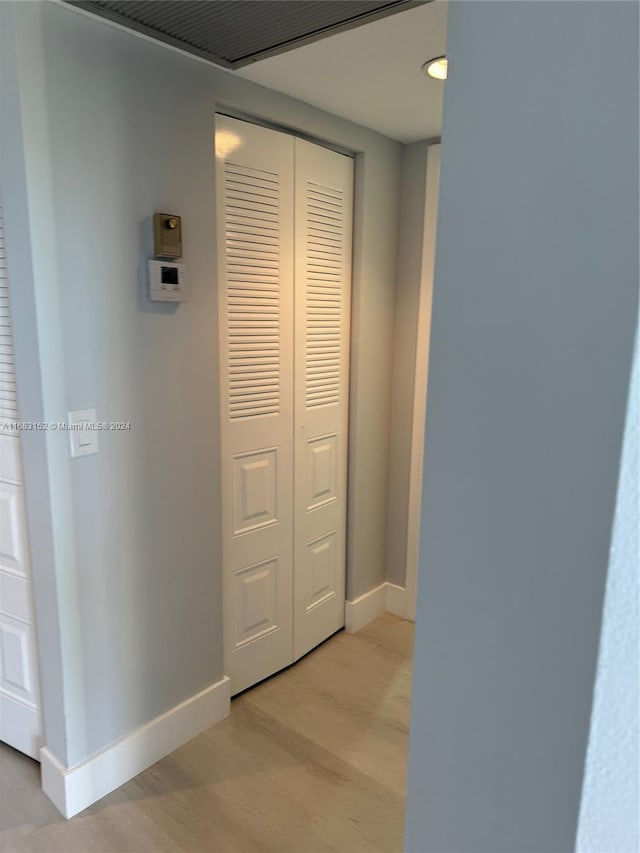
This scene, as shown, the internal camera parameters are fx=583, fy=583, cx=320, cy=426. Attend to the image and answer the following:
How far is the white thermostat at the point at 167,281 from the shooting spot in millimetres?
1753

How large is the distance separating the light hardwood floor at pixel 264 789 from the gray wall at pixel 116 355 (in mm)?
204

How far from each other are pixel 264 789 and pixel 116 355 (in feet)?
4.80

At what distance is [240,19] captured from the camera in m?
1.53

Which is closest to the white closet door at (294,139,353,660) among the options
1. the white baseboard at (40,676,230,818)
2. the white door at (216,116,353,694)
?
the white door at (216,116,353,694)

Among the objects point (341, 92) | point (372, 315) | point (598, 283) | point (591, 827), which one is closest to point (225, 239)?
point (341, 92)

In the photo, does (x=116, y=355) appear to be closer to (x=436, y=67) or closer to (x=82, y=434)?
(x=82, y=434)

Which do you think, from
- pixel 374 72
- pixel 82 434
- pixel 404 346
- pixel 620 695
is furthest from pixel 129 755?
pixel 374 72

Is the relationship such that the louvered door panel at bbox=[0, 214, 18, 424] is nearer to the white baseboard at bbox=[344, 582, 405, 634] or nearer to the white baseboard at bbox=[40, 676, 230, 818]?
the white baseboard at bbox=[40, 676, 230, 818]

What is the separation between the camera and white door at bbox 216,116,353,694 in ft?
6.89

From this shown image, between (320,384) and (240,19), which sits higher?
(240,19)

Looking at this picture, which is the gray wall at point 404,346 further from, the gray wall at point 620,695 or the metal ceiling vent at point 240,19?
the gray wall at point 620,695

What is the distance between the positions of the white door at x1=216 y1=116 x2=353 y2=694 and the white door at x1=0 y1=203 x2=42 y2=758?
26.5 inches

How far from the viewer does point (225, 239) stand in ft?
6.64

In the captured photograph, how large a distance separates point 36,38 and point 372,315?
163 cm
